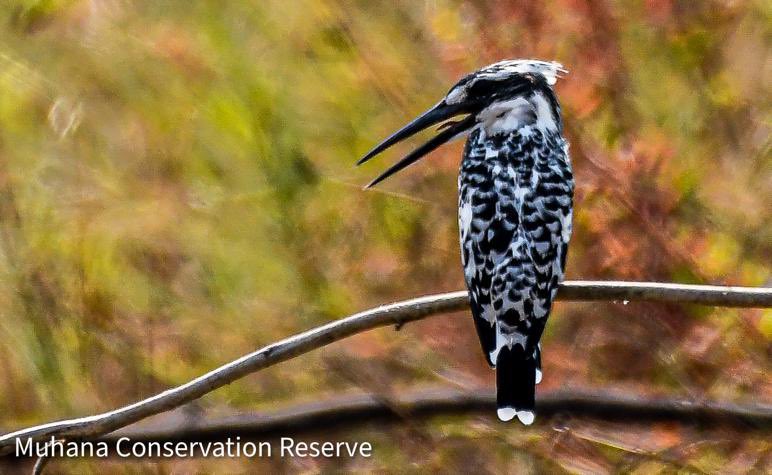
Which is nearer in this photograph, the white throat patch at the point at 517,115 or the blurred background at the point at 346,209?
the white throat patch at the point at 517,115

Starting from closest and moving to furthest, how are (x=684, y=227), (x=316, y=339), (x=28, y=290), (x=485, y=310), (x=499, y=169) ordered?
(x=316, y=339)
(x=485, y=310)
(x=499, y=169)
(x=684, y=227)
(x=28, y=290)

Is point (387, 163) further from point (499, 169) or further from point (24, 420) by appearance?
point (24, 420)

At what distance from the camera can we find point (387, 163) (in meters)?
4.83

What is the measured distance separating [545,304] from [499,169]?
485mm

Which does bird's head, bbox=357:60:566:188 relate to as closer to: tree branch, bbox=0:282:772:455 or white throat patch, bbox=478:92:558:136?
white throat patch, bbox=478:92:558:136

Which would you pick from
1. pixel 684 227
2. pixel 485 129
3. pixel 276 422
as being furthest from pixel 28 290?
pixel 684 227

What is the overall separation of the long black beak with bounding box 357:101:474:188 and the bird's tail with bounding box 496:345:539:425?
76cm

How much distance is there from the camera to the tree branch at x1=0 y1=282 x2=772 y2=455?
3.13 m

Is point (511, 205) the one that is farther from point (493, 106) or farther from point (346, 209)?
point (346, 209)

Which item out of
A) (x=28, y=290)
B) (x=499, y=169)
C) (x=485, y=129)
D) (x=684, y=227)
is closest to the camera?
(x=499, y=169)

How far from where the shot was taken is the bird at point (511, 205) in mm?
3615

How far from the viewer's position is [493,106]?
4.17 metres

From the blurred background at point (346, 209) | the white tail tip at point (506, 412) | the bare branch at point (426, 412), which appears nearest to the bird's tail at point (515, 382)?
the white tail tip at point (506, 412)

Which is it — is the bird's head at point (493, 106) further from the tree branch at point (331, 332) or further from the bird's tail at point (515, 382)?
the tree branch at point (331, 332)
